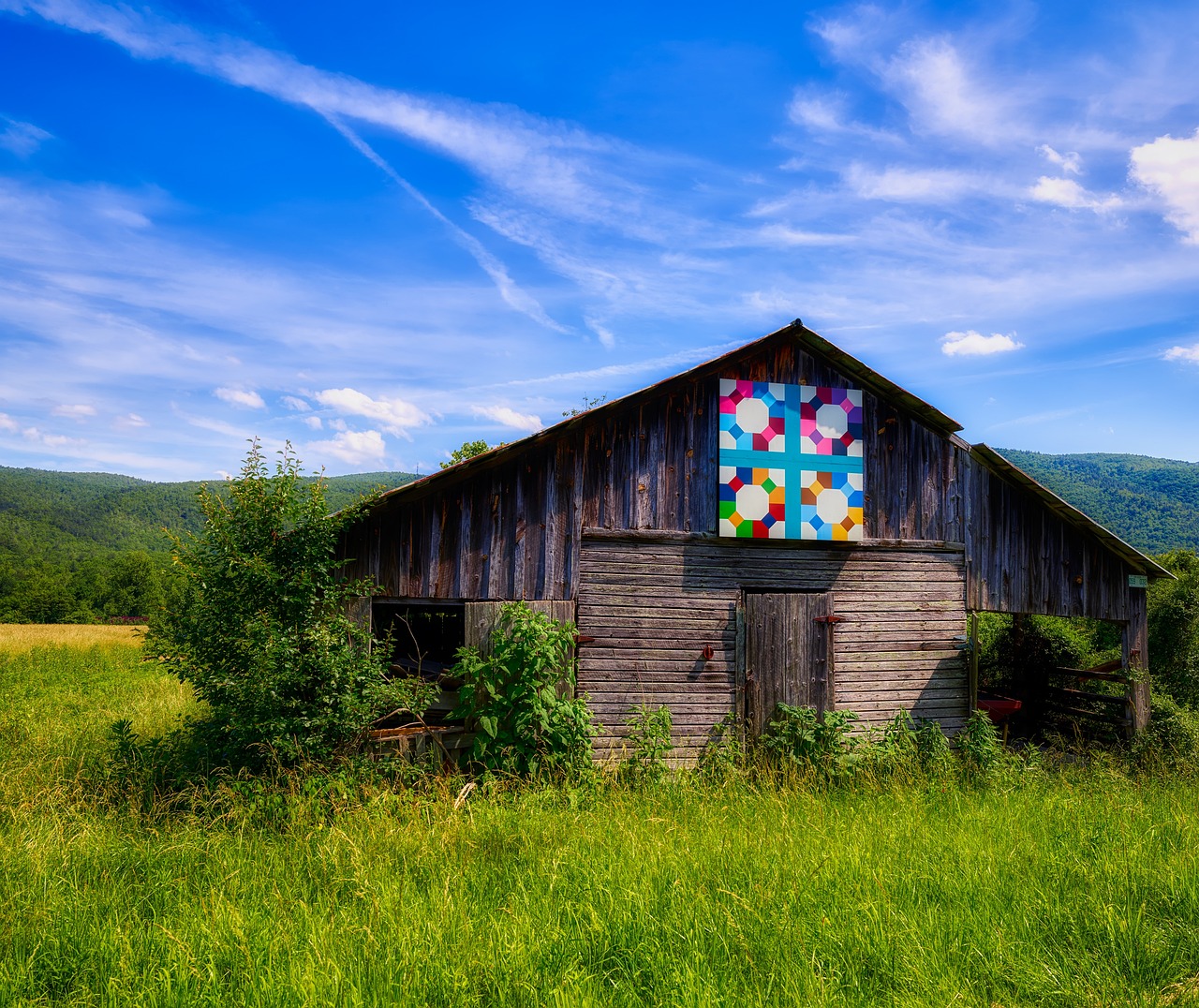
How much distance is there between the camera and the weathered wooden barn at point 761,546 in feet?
30.0

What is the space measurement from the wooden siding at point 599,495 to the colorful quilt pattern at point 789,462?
0.73ft

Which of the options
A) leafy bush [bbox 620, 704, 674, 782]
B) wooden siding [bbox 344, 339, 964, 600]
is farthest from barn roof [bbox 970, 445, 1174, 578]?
leafy bush [bbox 620, 704, 674, 782]

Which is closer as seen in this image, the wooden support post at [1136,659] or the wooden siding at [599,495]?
the wooden siding at [599,495]

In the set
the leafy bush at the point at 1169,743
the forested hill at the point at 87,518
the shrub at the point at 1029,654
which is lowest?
the leafy bush at the point at 1169,743

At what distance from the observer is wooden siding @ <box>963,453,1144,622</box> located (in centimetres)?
1093

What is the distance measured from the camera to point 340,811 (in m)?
6.50

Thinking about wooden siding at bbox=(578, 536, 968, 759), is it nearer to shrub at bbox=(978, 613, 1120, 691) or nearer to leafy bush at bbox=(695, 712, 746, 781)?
leafy bush at bbox=(695, 712, 746, 781)

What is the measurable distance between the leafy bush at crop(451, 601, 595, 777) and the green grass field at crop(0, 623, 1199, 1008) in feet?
2.66

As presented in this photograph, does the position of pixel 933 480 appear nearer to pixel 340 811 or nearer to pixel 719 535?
pixel 719 535

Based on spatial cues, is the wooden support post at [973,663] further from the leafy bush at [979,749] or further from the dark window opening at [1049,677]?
the dark window opening at [1049,677]

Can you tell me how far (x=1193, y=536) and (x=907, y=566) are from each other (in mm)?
99762

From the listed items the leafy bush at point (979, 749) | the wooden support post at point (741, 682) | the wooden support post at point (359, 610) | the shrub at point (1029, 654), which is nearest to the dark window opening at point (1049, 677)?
the shrub at point (1029, 654)

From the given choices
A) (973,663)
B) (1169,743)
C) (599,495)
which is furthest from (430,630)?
(1169,743)

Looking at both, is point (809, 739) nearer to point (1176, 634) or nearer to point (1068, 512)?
point (1068, 512)
